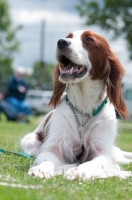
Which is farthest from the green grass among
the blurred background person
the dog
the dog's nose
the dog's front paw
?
the blurred background person

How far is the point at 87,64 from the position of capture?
5.18m

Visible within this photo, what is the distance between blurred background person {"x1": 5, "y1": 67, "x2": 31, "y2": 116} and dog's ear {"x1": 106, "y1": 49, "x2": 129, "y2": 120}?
1248 cm

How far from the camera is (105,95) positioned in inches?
216

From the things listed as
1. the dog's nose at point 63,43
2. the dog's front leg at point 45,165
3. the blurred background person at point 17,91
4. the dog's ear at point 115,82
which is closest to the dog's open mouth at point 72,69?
the dog's nose at point 63,43

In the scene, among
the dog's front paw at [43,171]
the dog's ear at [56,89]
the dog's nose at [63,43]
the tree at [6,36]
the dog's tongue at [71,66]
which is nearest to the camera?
the dog's front paw at [43,171]

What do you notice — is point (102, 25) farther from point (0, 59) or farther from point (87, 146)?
point (87, 146)

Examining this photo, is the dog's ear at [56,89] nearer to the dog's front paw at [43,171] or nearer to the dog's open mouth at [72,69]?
the dog's open mouth at [72,69]

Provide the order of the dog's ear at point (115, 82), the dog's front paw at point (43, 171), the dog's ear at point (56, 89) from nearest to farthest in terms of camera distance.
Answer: the dog's front paw at point (43, 171) < the dog's ear at point (115, 82) < the dog's ear at point (56, 89)

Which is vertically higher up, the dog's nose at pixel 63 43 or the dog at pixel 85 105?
the dog's nose at pixel 63 43

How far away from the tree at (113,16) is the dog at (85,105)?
1873cm

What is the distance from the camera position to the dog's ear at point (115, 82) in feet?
17.8

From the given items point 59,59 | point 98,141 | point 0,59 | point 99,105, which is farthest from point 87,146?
point 0,59

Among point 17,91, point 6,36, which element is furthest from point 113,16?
point 6,36

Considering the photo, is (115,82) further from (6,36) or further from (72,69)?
(6,36)
